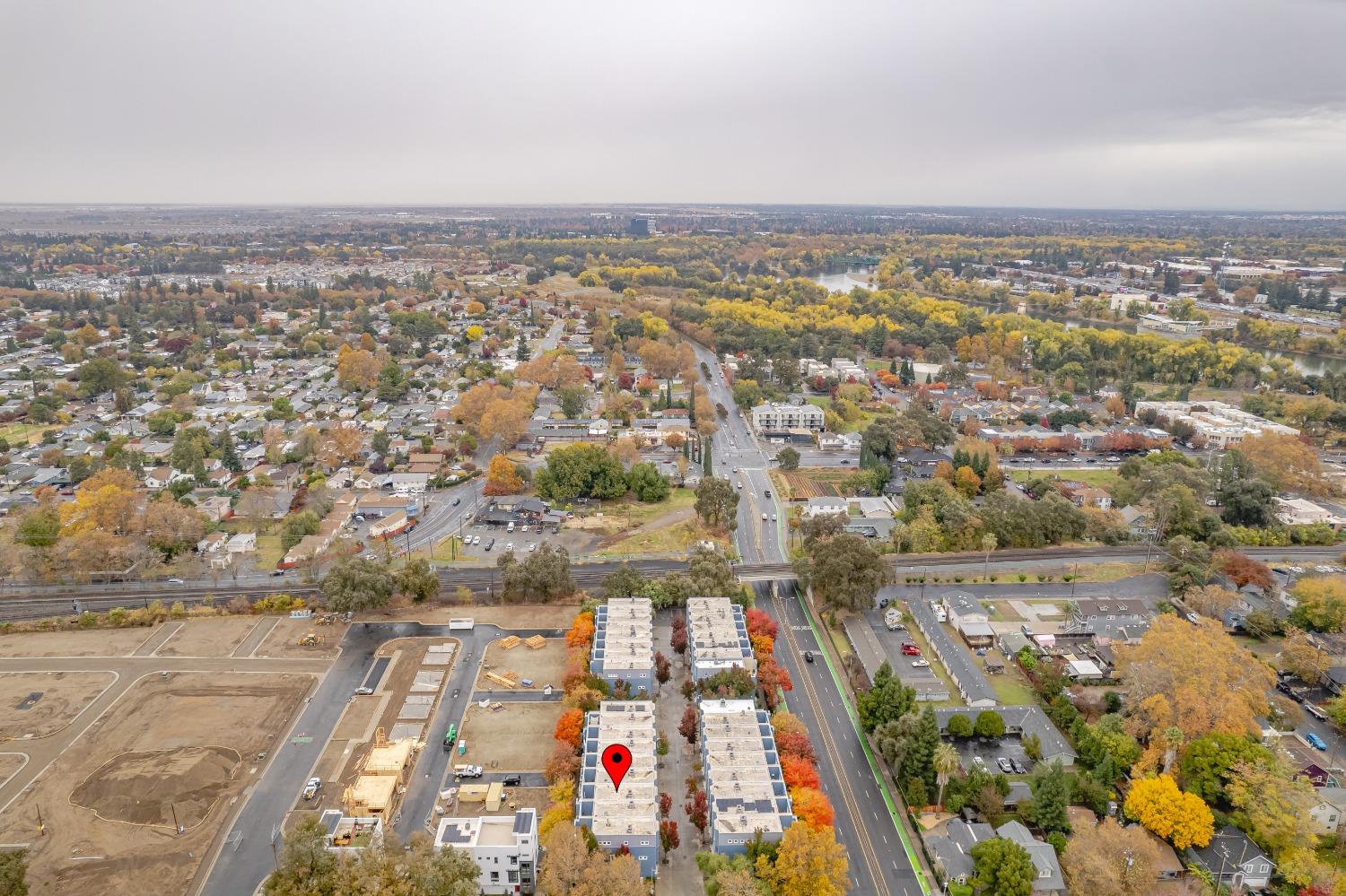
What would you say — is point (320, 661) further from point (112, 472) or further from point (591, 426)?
point (591, 426)

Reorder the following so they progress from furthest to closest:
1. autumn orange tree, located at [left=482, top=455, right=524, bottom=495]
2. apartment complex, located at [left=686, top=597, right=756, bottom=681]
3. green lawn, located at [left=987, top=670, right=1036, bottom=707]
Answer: autumn orange tree, located at [left=482, top=455, right=524, bottom=495], green lawn, located at [left=987, top=670, right=1036, bottom=707], apartment complex, located at [left=686, top=597, right=756, bottom=681]

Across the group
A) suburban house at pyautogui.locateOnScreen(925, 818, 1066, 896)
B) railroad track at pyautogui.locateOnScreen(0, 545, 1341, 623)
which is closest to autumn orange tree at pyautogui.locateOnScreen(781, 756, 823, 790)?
suburban house at pyautogui.locateOnScreen(925, 818, 1066, 896)

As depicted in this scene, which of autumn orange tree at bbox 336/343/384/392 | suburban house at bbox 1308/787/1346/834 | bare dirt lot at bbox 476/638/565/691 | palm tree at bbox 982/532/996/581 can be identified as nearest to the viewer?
suburban house at bbox 1308/787/1346/834

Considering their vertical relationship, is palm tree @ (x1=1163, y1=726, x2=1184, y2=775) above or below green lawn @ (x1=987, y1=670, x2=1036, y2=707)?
above

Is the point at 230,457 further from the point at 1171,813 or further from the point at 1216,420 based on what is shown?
the point at 1216,420

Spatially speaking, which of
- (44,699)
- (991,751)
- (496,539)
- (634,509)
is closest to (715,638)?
(991,751)

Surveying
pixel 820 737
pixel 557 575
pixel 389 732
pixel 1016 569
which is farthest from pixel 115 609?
pixel 1016 569

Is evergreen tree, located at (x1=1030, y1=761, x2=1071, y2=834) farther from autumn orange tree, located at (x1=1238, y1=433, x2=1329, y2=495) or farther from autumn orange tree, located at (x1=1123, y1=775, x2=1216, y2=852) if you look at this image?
autumn orange tree, located at (x1=1238, y1=433, x2=1329, y2=495)

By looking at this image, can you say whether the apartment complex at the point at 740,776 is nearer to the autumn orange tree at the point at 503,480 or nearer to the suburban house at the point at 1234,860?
the suburban house at the point at 1234,860
